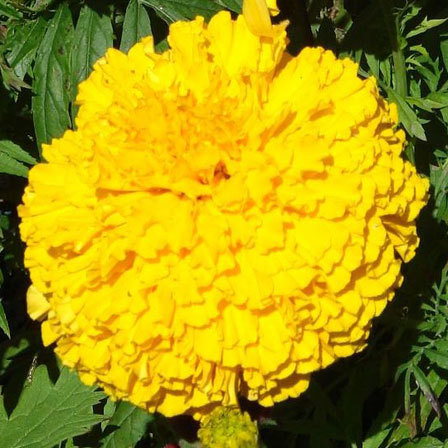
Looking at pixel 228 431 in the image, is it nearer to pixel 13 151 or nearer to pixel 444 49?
pixel 13 151

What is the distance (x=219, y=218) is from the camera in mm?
1322

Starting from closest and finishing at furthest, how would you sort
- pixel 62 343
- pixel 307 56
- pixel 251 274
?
pixel 251 274
pixel 307 56
pixel 62 343

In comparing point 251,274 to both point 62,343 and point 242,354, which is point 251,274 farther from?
point 62,343

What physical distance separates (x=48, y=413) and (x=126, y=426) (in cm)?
16

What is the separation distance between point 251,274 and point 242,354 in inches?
5.1

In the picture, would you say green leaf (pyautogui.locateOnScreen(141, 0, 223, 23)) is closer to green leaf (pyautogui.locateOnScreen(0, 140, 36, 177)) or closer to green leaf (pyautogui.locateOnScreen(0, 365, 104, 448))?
green leaf (pyautogui.locateOnScreen(0, 140, 36, 177))

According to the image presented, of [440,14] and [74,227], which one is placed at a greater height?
[440,14]

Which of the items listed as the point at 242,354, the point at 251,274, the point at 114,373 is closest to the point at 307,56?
the point at 251,274

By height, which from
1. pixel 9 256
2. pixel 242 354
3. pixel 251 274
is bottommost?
pixel 9 256

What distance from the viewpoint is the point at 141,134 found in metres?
1.37

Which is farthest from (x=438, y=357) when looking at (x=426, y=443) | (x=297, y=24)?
(x=297, y=24)

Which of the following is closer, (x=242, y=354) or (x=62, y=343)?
(x=242, y=354)

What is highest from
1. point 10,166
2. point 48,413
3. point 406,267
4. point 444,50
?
point 444,50

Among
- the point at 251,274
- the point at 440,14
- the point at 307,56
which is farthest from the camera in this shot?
the point at 440,14
